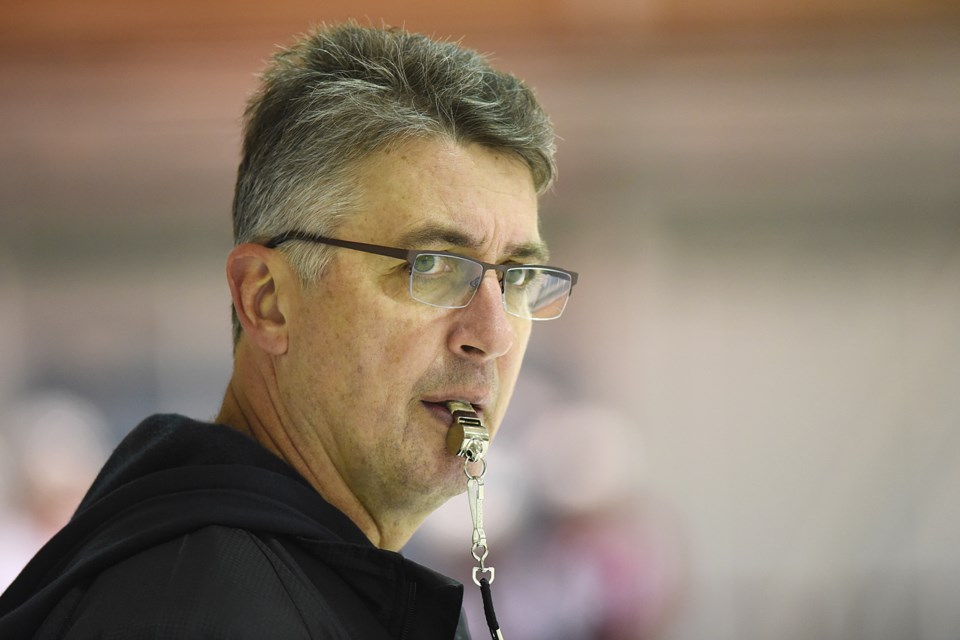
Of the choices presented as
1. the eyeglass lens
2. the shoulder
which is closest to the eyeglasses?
the eyeglass lens

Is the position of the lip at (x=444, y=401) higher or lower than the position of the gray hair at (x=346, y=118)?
lower

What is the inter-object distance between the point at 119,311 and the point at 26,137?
0.78m

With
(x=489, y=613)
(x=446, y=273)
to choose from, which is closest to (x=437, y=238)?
(x=446, y=273)

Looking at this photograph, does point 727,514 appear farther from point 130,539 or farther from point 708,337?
point 130,539

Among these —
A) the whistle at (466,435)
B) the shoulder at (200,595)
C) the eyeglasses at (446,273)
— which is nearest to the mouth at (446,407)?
the whistle at (466,435)

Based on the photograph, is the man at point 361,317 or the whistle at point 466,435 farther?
the whistle at point 466,435

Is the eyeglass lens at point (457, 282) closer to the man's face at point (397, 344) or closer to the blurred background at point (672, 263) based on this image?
the man's face at point (397, 344)

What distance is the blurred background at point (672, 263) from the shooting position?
3820 mm

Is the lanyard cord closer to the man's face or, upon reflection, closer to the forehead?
the man's face

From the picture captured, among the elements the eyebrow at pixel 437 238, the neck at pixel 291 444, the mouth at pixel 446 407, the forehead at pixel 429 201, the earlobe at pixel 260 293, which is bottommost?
the neck at pixel 291 444

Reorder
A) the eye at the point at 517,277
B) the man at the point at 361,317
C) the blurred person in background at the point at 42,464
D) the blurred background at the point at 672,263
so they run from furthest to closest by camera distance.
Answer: the blurred background at the point at 672,263 < the blurred person in background at the point at 42,464 < the eye at the point at 517,277 < the man at the point at 361,317

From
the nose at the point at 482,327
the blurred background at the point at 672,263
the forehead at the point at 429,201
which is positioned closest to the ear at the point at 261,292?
the forehead at the point at 429,201

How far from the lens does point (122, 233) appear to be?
12.9 ft

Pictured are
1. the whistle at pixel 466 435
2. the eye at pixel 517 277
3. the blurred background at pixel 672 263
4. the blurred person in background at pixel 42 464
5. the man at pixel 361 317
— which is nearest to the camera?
the man at pixel 361 317
